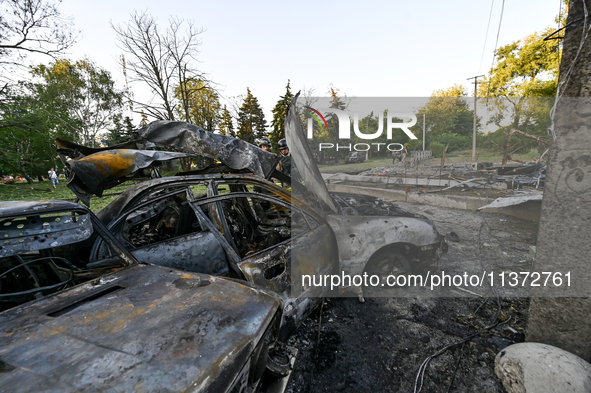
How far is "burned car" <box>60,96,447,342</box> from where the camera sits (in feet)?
6.71

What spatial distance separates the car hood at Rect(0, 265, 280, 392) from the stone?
1923mm

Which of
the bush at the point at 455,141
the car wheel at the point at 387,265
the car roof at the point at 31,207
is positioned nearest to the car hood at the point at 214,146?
the car wheel at the point at 387,265

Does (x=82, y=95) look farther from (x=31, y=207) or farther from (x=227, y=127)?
(x=31, y=207)

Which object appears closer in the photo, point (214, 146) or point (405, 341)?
point (405, 341)

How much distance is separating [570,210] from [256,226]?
10.3 feet

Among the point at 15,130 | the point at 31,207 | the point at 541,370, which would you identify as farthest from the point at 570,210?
the point at 15,130

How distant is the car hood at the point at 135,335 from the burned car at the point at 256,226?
23.2 inches

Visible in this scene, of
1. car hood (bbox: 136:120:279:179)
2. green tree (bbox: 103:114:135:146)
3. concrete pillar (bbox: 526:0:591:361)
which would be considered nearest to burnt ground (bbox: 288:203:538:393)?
concrete pillar (bbox: 526:0:591:361)

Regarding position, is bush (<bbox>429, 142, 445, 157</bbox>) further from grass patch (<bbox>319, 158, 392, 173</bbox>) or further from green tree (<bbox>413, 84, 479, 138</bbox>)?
grass patch (<bbox>319, 158, 392, 173</bbox>)

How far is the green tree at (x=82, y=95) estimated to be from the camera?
22250mm

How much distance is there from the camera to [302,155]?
286 centimetres

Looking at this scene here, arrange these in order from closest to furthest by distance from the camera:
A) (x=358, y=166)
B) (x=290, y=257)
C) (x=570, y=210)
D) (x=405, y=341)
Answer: (x=570, y=210) < (x=290, y=257) < (x=405, y=341) < (x=358, y=166)

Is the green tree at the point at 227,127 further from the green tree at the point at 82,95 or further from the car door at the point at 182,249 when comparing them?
the car door at the point at 182,249

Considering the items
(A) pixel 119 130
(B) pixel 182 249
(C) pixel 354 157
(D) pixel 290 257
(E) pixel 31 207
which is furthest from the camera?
(A) pixel 119 130
